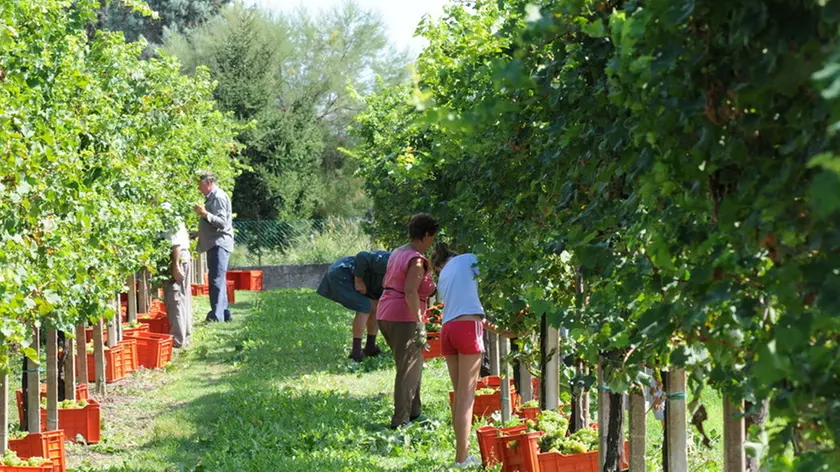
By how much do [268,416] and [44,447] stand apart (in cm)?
257

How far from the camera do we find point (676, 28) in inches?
88.6

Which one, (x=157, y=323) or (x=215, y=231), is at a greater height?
(x=215, y=231)

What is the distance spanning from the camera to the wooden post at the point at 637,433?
5105mm

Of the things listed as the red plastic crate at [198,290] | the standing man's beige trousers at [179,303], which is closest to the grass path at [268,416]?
the standing man's beige trousers at [179,303]

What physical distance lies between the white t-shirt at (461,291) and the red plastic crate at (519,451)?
99cm

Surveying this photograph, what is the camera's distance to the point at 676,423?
4832mm

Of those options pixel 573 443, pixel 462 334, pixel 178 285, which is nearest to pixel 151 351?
pixel 178 285

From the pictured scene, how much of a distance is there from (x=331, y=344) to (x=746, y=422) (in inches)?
429

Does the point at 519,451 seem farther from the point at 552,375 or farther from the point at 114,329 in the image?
the point at 114,329

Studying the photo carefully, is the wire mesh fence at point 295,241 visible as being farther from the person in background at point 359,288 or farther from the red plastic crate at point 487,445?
the red plastic crate at point 487,445

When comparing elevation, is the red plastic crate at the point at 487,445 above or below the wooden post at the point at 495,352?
below

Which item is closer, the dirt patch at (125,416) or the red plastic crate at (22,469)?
the red plastic crate at (22,469)

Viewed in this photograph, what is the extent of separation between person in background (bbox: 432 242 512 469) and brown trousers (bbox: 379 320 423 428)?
4.44 ft

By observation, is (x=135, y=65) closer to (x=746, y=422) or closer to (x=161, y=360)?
(x=161, y=360)
